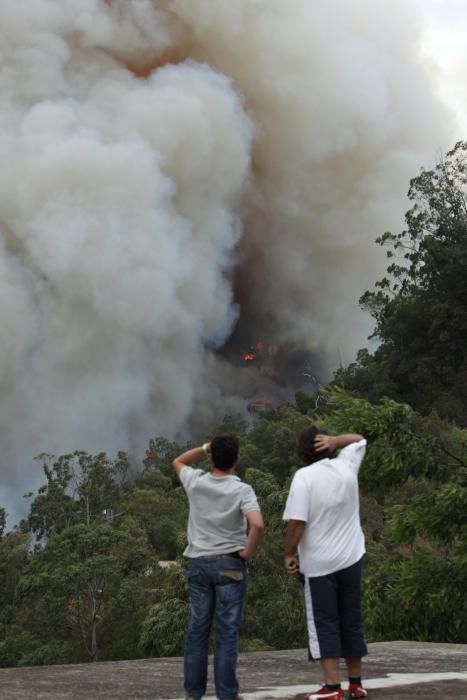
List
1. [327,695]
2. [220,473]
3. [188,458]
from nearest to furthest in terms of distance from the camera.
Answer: [327,695], [220,473], [188,458]

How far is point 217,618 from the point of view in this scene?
401 centimetres

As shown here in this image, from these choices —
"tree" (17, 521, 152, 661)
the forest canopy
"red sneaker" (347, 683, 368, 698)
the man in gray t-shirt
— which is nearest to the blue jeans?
the man in gray t-shirt

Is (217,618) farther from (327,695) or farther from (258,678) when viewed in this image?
(258,678)

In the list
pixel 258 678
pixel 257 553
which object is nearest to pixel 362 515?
pixel 257 553

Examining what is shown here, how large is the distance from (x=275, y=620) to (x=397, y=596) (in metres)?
13.0

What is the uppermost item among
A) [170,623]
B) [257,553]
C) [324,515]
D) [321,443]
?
[257,553]

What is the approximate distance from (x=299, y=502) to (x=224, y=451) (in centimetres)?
44

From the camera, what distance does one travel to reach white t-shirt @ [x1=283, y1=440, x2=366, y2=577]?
155 inches

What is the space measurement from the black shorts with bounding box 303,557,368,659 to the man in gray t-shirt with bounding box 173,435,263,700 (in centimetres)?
36

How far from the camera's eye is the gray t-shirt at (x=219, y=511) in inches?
157

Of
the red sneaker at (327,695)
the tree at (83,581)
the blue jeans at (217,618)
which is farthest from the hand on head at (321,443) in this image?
the tree at (83,581)

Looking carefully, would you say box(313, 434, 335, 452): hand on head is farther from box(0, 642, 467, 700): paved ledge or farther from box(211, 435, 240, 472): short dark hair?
box(0, 642, 467, 700): paved ledge

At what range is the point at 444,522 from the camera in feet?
31.1

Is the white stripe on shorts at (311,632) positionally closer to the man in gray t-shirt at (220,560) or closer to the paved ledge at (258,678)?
the man in gray t-shirt at (220,560)
